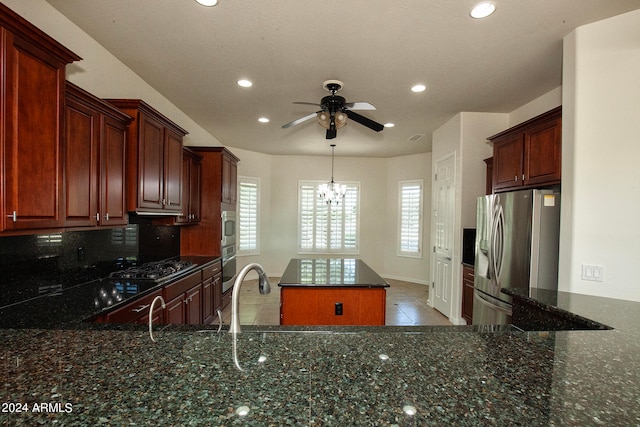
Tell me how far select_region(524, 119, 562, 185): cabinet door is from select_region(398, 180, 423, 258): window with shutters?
136 inches

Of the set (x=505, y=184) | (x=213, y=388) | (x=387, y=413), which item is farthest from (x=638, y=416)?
(x=505, y=184)

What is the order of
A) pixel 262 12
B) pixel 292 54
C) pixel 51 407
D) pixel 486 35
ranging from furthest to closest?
pixel 292 54
pixel 486 35
pixel 262 12
pixel 51 407

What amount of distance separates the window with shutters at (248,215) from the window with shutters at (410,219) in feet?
10.8

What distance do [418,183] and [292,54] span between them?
465cm

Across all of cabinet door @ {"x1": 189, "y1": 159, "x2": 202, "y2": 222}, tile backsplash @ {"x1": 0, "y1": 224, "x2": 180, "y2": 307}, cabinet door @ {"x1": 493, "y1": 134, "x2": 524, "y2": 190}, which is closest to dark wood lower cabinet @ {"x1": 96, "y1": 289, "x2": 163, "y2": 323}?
tile backsplash @ {"x1": 0, "y1": 224, "x2": 180, "y2": 307}

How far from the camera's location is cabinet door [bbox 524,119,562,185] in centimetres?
262

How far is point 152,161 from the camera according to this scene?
2719 mm

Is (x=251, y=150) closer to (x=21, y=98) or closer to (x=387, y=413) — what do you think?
A: (x=21, y=98)

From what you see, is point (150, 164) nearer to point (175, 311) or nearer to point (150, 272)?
point (150, 272)

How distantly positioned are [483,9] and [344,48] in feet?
3.35

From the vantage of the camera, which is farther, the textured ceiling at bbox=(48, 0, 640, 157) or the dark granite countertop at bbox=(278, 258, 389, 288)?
the dark granite countertop at bbox=(278, 258, 389, 288)

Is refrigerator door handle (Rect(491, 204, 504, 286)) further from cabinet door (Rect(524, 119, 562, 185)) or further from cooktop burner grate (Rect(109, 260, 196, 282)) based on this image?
cooktop burner grate (Rect(109, 260, 196, 282))

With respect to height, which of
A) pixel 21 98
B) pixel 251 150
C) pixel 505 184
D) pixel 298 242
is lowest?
pixel 298 242

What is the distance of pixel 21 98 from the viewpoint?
141 centimetres
